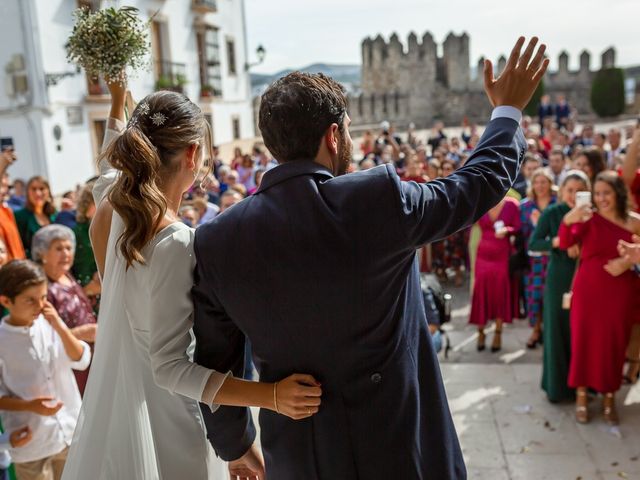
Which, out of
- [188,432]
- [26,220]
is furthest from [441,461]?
[26,220]

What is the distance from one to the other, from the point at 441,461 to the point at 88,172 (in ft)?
46.9

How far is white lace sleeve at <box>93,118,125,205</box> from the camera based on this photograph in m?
2.17

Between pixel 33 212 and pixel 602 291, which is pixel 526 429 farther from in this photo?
pixel 33 212

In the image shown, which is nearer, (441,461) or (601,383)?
(441,461)

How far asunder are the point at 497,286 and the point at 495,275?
106mm

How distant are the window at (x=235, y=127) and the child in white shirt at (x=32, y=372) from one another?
798 inches

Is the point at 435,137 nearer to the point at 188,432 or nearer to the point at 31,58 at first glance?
the point at 31,58

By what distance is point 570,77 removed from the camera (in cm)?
3166

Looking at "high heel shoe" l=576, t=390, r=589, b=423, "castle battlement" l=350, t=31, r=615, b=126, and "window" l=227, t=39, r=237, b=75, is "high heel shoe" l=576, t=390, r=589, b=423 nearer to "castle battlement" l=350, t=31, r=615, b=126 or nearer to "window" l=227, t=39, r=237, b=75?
"window" l=227, t=39, r=237, b=75

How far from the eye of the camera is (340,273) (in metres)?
1.47

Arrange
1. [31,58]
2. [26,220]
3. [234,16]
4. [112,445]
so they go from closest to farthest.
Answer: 1. [112,445]
2. [26,220]
3. [31,58]
4. [234,16]

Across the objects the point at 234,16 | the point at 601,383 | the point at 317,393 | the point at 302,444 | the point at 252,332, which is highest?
the point at 234,16

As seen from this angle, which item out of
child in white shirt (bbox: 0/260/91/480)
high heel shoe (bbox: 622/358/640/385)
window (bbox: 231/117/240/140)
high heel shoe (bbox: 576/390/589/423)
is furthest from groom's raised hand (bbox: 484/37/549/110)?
window (bbox: 231/117/240/140)

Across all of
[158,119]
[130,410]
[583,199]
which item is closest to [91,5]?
[583,199]
